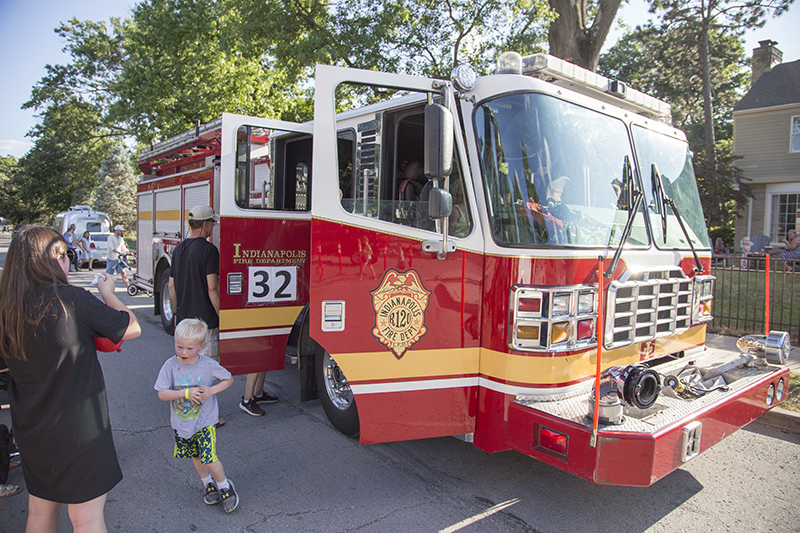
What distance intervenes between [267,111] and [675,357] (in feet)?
40.8

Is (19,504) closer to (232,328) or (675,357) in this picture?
(232,328)

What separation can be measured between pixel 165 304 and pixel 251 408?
405 cm

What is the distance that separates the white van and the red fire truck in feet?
68.3

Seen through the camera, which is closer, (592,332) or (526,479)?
(592,332)

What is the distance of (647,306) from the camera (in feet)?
11.8

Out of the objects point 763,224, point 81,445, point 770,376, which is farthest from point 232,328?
point 763,224

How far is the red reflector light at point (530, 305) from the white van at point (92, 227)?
71.3ft

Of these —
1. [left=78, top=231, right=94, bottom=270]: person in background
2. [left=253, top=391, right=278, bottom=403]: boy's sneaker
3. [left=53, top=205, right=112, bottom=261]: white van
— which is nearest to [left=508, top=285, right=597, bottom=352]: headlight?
[left=253, top=391, right=278, bottom=403]: boy's sneaker

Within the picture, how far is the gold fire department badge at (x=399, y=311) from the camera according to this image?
3.37m

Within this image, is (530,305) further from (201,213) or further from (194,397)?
(201,213)

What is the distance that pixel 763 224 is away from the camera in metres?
19.5

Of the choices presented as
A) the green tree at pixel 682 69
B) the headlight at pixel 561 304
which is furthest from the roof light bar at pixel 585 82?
the green tree at pixel 682 69

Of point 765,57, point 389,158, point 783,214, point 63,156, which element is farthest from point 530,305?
point 63,156

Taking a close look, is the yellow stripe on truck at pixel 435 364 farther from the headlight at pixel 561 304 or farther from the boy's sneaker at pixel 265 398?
the boy's sneaker at pixel 265 398
